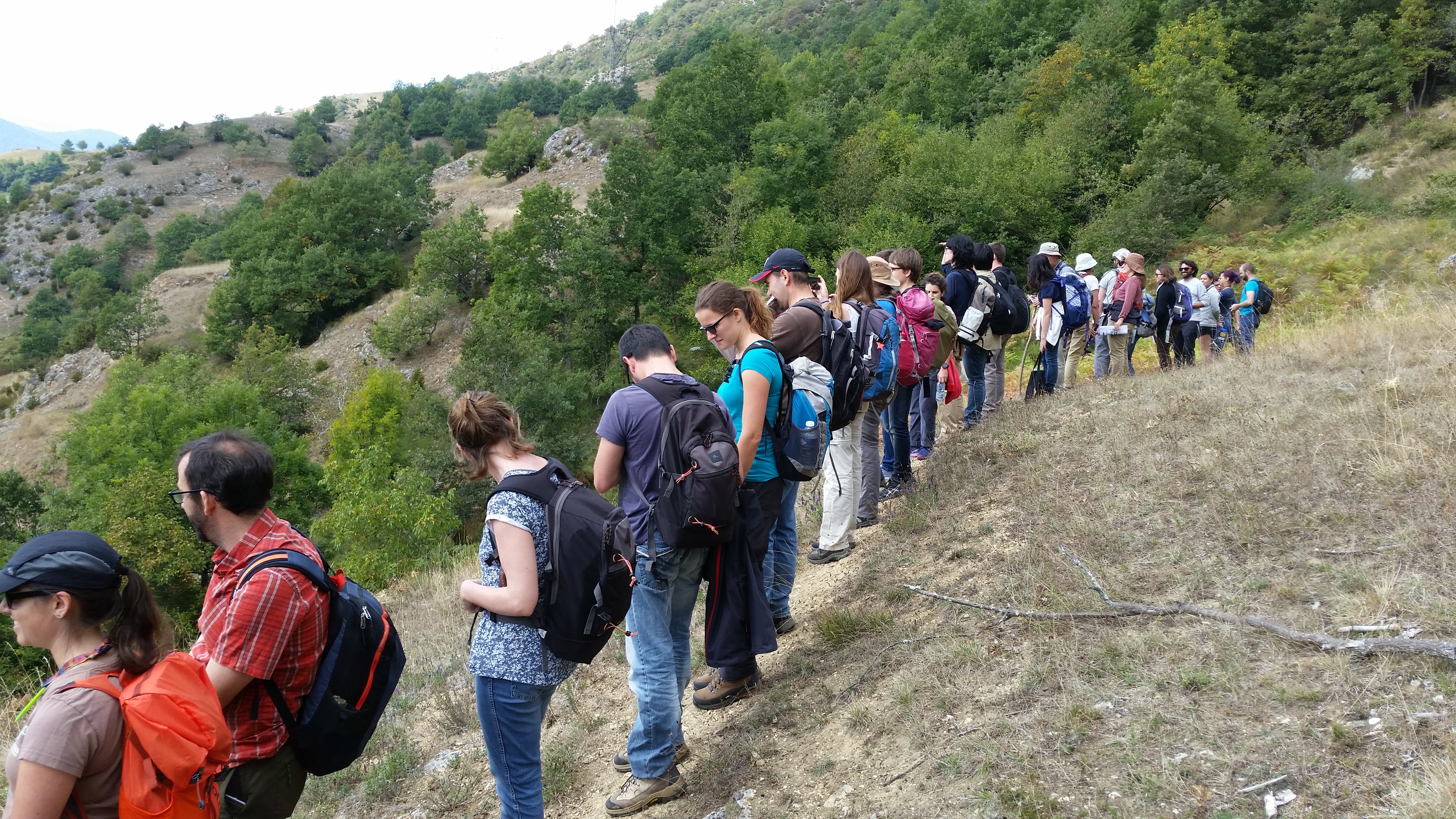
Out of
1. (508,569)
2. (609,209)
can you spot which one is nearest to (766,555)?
(508,569)

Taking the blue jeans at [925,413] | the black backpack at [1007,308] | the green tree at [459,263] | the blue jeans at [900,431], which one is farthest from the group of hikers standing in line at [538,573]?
the green tree at [459,263]

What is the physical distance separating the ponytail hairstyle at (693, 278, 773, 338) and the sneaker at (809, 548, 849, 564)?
2.10m

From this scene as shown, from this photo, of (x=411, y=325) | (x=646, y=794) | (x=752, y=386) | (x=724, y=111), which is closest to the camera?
(x=646, y=794)

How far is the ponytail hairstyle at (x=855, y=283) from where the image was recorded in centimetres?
514

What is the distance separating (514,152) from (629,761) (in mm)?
69090

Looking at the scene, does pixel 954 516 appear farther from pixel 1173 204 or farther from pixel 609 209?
pixel 609 209

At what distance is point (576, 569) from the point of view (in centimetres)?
264

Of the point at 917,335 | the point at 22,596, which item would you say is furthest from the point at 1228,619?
the point at 22,596

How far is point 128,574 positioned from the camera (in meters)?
2.02

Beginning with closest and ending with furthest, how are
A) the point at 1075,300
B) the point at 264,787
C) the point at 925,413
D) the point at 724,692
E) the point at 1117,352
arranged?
the point at 264,787
the point at 724,692
the point at 925,413
the point at 1075,300
the point at 1117,352

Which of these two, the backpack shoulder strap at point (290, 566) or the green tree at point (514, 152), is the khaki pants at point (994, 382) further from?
the green tree at point (514, 152)

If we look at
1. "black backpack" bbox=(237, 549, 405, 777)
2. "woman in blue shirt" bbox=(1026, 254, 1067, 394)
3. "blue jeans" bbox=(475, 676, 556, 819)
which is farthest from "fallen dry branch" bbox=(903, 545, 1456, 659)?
"woman in blue shirt" bbox=(1026, 254, 1067, 394)

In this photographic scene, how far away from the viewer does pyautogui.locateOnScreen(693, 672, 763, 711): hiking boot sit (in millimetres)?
4004

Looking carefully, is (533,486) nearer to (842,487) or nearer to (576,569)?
(576,569)
